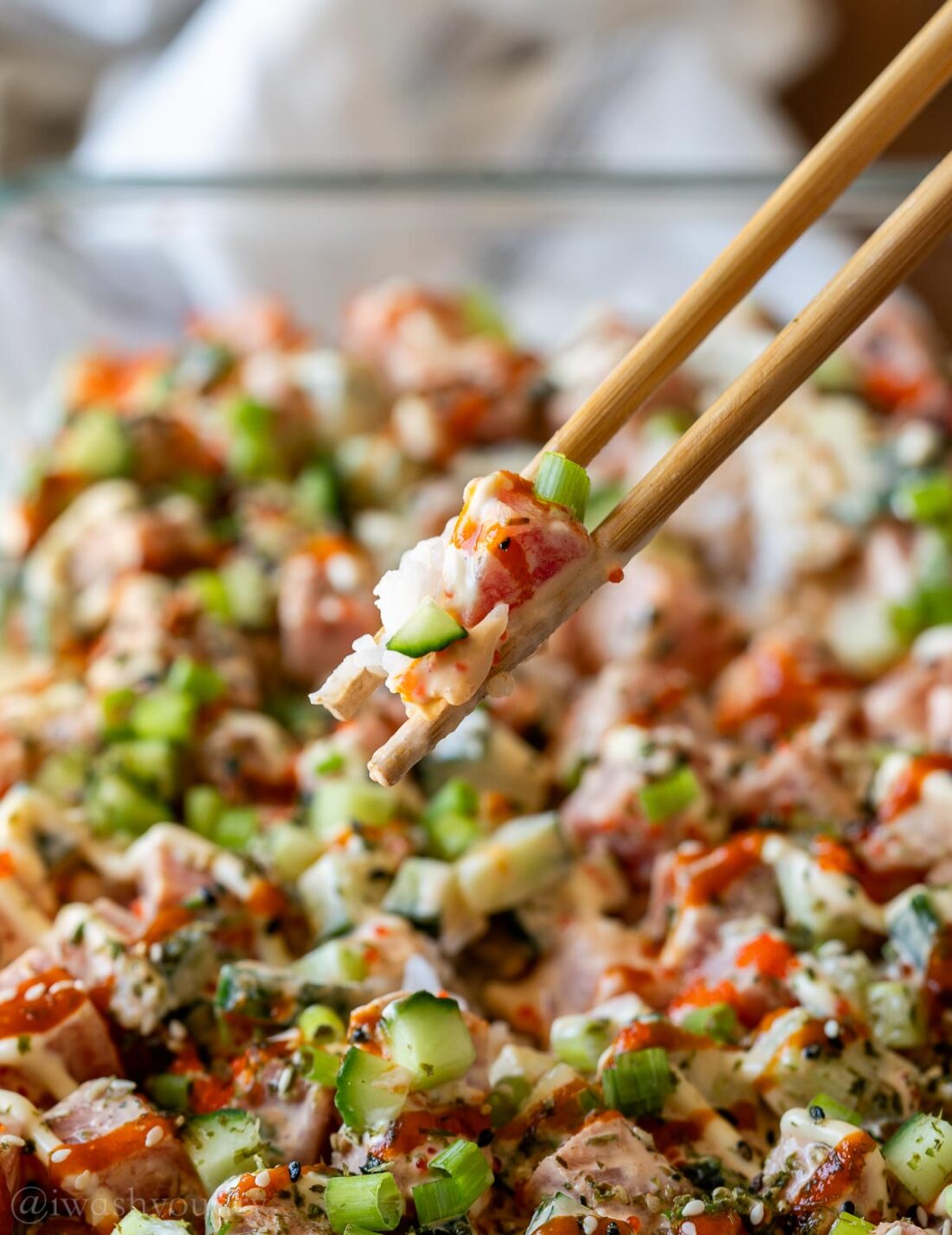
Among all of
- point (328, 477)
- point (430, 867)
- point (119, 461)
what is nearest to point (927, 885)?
point (430, 867)

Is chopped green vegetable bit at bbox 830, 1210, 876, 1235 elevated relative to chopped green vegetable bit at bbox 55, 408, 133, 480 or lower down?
lower down

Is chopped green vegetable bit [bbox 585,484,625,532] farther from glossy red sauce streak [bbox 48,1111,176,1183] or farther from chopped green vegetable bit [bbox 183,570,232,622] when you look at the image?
glossy red sauce streak [bbox 48,1111,176,1183]

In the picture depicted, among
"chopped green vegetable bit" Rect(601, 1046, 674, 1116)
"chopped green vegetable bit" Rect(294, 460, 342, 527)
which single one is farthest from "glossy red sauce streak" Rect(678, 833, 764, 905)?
"chopped green vegetable bit" Rect(294, 460, 342, 527)

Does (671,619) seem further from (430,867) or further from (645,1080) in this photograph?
(645,1080)

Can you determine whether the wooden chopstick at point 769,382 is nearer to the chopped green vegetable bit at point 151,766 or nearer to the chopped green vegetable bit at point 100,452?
the chopped green vegetable bit at point 151,766

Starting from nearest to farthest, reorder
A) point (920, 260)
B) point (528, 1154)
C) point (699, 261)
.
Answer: point (920, 260) → point (528, 1154) → point (699, 261)
